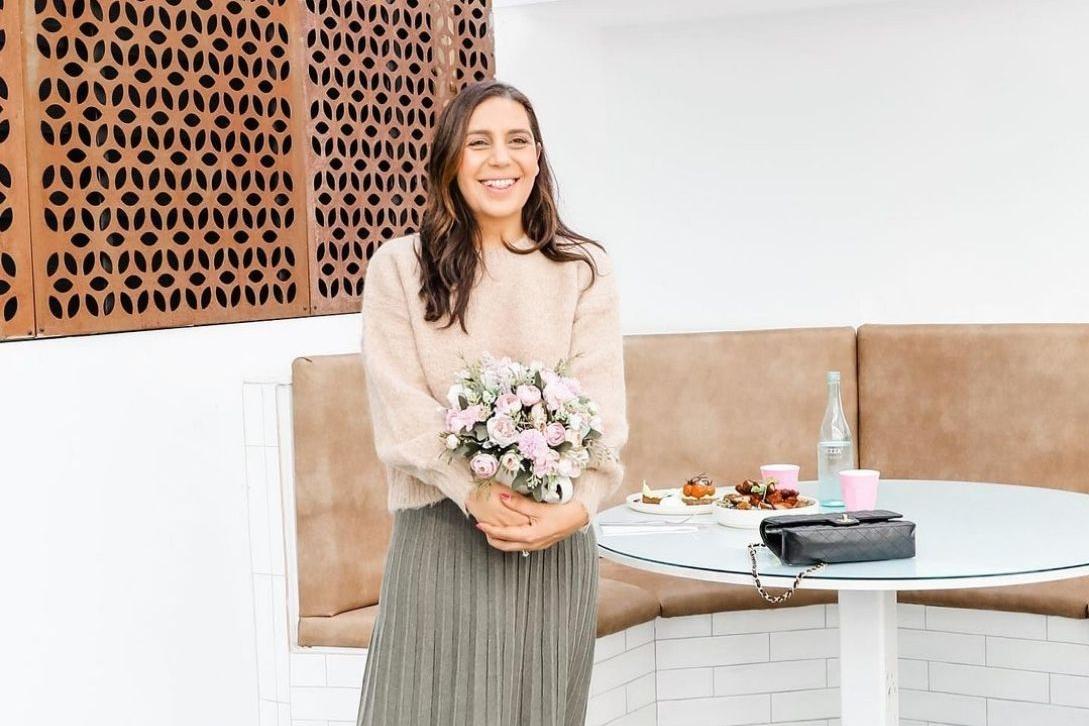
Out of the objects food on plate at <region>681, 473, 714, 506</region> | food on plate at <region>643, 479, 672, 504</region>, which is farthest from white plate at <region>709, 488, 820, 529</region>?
food on plate at <region>643, 479, 672, 504</region>

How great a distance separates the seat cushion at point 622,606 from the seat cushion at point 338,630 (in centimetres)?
64

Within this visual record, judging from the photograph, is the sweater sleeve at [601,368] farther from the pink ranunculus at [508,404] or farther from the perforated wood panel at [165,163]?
the perforated wood panel at [165,163]

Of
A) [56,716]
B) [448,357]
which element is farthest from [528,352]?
[56,716]

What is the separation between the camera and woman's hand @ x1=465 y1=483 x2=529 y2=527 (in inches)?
84.9

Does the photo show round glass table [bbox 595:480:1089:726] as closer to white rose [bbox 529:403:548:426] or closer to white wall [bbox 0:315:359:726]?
white rose [bbox 529:403:548:426]

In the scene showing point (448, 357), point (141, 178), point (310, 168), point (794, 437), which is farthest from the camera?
point (794, 437)

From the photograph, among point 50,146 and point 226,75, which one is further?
point 226,75

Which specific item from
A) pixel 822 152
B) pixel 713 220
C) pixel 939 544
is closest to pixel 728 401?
pixel 713 220

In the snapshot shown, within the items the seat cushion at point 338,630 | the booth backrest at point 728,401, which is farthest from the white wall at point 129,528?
the booth backrest at point 728,401

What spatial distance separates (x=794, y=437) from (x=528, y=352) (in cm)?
225

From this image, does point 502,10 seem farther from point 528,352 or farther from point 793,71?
point 528,352

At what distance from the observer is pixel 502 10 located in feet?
15.6

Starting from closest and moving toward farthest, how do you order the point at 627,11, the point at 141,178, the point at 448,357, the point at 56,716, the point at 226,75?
1. the point at 448,357
2. the point at 56,716
3. the point at 141,178
4. the point at 226,75
5. the point at 627,11

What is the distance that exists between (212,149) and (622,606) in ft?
5.58
